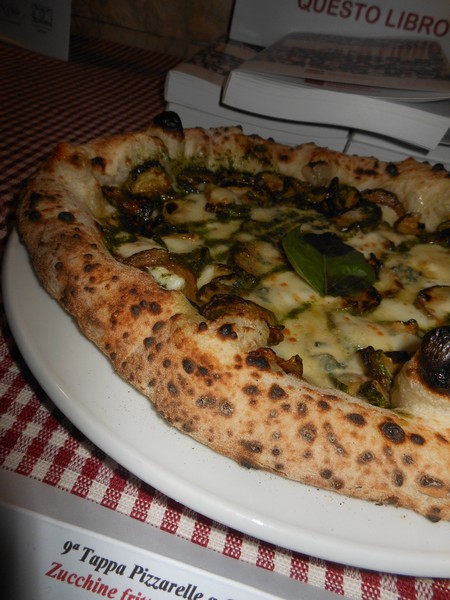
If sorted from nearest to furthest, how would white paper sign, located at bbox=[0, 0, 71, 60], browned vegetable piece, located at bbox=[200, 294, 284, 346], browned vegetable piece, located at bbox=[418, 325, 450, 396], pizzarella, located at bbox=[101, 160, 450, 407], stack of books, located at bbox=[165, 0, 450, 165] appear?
browned vegetable piece, located at bbox=[418, 325, 450, 396], browned vegetable piece, located at bbox=[200, 294, 284, 346], pizzarella, located at bbox=[101, 160, 450, 407], stack of books, located at bbox=[165, 0, 450, 165], white paper sign, located at bbox=[0, 0, 71, 60]

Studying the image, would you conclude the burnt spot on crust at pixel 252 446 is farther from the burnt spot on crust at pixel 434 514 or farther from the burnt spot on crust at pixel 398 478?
the burnt spot on crust at pixel 434 514

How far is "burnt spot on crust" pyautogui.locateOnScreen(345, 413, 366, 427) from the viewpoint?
1365mm

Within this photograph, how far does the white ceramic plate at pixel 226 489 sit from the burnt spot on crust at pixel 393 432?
17 centimetres

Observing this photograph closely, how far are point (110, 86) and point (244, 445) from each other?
13.9ft

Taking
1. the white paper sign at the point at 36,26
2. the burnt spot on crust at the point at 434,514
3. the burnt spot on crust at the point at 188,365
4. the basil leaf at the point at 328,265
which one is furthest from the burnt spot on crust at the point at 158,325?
the white paper sign at the point at 36,26

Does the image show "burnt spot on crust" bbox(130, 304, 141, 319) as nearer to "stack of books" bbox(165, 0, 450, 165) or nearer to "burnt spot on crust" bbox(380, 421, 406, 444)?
"burnt spot on crust" bbox(380, 421, 406, 444)

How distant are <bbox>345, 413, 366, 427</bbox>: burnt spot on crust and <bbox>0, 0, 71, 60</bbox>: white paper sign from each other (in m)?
4.64

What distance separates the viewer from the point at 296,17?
4.66m

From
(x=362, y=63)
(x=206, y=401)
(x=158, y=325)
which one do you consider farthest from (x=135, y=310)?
(x=362, y=63)

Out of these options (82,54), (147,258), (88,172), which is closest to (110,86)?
(82,54)

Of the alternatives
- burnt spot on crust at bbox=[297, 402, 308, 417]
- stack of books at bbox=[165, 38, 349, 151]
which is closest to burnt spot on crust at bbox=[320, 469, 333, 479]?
burnt spot on crust at bbox=[297, 402, 308, 417]

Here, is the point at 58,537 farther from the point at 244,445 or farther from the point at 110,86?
the point at 110,86

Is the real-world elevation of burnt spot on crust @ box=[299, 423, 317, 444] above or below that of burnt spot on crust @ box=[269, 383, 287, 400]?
below

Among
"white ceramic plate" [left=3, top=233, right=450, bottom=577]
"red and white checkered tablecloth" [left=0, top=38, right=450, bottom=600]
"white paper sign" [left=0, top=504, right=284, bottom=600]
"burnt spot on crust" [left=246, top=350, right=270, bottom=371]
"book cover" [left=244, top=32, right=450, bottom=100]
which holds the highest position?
"book cover" [left=244, top=32, right=450, bottom=100]
